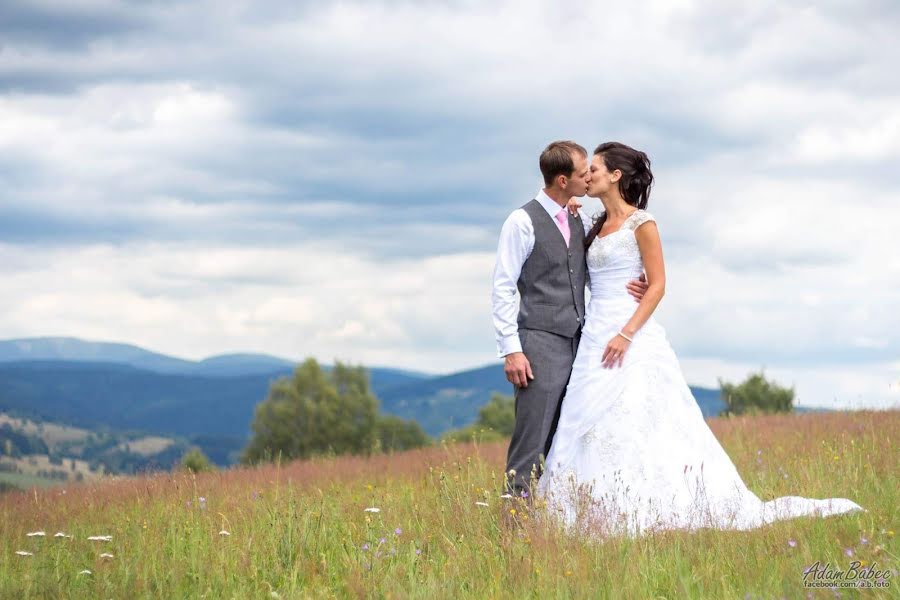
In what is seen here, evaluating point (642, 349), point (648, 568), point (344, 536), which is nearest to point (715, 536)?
point (648, 568)

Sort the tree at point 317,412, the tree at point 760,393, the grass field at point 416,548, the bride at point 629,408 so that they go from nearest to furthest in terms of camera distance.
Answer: the grass field at point 416,548
the bride at point 629,408
the tree at point 317,412
the tree at point 760,393

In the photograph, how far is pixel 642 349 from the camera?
743cm

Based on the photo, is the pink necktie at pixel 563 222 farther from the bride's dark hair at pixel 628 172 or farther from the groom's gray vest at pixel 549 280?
the bride's dark hair at pixel 628 172

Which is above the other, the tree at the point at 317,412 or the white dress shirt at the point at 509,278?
the white dress shirt at the point at 509,278

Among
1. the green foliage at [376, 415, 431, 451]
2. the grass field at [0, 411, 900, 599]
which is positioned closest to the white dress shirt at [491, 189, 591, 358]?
the grass field at [0, 411, 900, 599]

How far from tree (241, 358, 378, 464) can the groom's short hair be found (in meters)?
41.5

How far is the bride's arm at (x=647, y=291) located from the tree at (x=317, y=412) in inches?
1628

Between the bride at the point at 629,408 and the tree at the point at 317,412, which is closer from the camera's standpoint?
the bride at the point at 629,408

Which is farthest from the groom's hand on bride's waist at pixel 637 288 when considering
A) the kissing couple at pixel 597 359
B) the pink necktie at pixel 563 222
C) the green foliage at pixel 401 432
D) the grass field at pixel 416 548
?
the green foliage at pixel 401 432

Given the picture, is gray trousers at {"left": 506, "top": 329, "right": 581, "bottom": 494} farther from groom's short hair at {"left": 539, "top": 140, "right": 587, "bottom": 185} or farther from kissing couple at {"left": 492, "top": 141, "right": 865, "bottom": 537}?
groom's short hair at {"left": 539, "top": 140, "right": 587, "bottom": 185}

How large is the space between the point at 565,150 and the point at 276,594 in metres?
3.98

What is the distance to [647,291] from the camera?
7.33 m

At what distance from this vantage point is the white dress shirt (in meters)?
7.21

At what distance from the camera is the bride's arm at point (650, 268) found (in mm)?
7301
